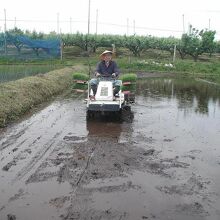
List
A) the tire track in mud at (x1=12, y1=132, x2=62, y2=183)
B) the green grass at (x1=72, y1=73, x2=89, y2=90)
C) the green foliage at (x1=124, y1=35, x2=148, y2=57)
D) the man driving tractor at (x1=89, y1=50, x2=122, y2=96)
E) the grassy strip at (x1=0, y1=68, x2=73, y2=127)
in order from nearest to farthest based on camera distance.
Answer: the tire track in mud at (x1=12, y1=132, x2=62, y2=183) → the grassy strip at (x1=0, y1=68, x2=73, y2=127) → the man driving tractor at (x1=89, y1=50, x2=122, y2=96) → the green grass at (x1=72, y1=73, x2=89, y2=90) → the green foliage at (x1=124, y1=35, x2=148, y2=57)

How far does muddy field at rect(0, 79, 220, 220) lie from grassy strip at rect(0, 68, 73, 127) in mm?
459

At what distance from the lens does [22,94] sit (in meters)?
12.4

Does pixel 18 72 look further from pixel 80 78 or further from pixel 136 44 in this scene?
pixel 136 44

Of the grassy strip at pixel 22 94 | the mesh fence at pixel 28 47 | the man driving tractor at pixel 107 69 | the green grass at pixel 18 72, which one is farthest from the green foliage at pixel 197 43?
the man driving tractor at pixel 107 69

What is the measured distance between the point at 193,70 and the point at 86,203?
30.4m

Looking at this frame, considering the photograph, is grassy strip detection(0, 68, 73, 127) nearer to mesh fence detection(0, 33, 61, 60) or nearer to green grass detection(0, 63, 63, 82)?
green grass detection(0, 63, 63, 82)

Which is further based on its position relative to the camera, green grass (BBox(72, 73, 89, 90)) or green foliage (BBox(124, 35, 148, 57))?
green foliage (BBox(124, 35, 148, 57))

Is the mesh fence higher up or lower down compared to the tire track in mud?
higher up

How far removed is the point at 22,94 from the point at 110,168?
6586mm

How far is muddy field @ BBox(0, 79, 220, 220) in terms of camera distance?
497 cm

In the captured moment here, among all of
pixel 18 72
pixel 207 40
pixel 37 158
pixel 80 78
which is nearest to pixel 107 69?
pixel 80 78

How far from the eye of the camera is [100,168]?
257 inches

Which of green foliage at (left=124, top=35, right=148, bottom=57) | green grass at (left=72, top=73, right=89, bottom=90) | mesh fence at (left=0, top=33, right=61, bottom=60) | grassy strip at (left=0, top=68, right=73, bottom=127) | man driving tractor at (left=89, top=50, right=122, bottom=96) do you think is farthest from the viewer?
green foliage at (left=124, top=35, right=148, bottom=57)

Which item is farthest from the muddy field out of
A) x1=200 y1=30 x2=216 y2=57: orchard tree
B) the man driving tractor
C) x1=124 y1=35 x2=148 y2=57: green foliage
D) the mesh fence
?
x1=124 y1=35 x2=148 y2=57: green foliage
